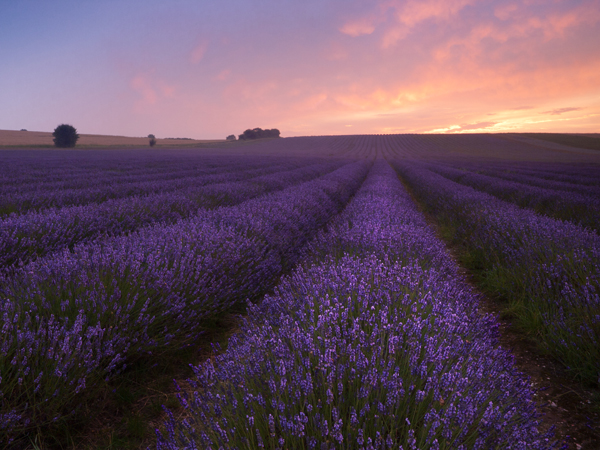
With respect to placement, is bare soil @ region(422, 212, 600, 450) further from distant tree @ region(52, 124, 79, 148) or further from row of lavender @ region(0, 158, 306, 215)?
distant tree @ region(52, 124, 79, 148)

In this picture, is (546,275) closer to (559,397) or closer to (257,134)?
(559,397)

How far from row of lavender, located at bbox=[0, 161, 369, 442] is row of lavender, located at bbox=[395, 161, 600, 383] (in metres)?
2.65

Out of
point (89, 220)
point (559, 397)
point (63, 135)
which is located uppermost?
point (63, 135)

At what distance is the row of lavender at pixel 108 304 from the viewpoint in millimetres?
1656

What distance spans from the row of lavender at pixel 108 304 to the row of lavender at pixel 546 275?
2.65 meters

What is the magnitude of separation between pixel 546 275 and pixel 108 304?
3892mm

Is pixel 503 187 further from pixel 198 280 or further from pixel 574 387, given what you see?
pixel 198 280

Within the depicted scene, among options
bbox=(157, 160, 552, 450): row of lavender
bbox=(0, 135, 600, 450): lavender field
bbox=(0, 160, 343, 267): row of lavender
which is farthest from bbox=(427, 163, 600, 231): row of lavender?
bbox=(0, 160, 343, 267): row of lavender

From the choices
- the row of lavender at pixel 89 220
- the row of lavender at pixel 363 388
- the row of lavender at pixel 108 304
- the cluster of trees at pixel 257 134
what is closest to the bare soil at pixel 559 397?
the row of lavender at pixel 363 388

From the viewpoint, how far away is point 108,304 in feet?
7.18

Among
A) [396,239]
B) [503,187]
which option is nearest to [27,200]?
[396,239]

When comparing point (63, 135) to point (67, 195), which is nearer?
point (67, 195)

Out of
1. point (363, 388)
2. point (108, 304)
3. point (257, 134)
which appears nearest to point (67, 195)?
point (108, 304)

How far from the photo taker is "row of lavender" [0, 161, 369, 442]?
65.2 inches
